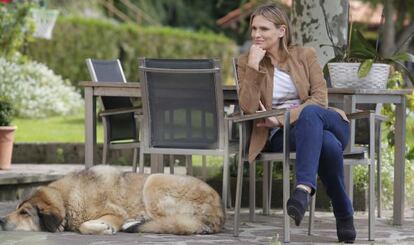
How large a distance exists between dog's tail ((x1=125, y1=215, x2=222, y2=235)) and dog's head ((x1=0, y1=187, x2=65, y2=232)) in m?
0.46

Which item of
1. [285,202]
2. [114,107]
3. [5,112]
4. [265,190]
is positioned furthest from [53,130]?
[285,202]

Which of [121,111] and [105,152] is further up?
[121,111]

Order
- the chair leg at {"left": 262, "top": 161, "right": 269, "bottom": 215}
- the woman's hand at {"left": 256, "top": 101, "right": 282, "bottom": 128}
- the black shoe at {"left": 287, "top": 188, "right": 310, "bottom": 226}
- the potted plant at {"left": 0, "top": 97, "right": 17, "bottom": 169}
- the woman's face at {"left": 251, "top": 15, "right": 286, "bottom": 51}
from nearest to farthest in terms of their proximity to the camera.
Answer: the black shoe at {"left": 287, "top": 188, "right": 310, "bottom": 226}, the woman's hand at {"left": 256, "top": 101, "right": 282, "bottom": 128}, the woman's face at {"left": 251, "top": 15, "right": 286, "bottom": 51}, the chair leg at {"left": 262, "top": 161, "right": 269, "bottom": 215}, the potted plant at {"left": 0, "top": 97, "right": 17, "bottom": 169}

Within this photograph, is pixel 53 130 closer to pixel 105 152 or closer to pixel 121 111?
pixel 105 152

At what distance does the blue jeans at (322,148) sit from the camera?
5.97m

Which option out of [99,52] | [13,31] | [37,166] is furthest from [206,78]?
[99,52]

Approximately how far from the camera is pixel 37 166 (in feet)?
36.5

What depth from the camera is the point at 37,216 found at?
20.9 feet

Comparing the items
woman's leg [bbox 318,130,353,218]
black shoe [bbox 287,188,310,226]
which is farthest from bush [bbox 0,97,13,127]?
black shoe [bbox 287,188,310,226]

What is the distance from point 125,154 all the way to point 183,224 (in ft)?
17.7

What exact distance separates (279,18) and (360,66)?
2.99ft

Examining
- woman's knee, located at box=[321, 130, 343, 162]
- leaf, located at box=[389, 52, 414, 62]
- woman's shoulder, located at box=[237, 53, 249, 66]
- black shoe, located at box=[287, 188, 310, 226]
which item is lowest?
black shoe, located at box=[287, 188, 310, 226]

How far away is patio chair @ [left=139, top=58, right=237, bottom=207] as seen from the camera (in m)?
6.92

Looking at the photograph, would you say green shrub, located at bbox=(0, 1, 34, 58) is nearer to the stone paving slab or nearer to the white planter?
the stone paving slab
